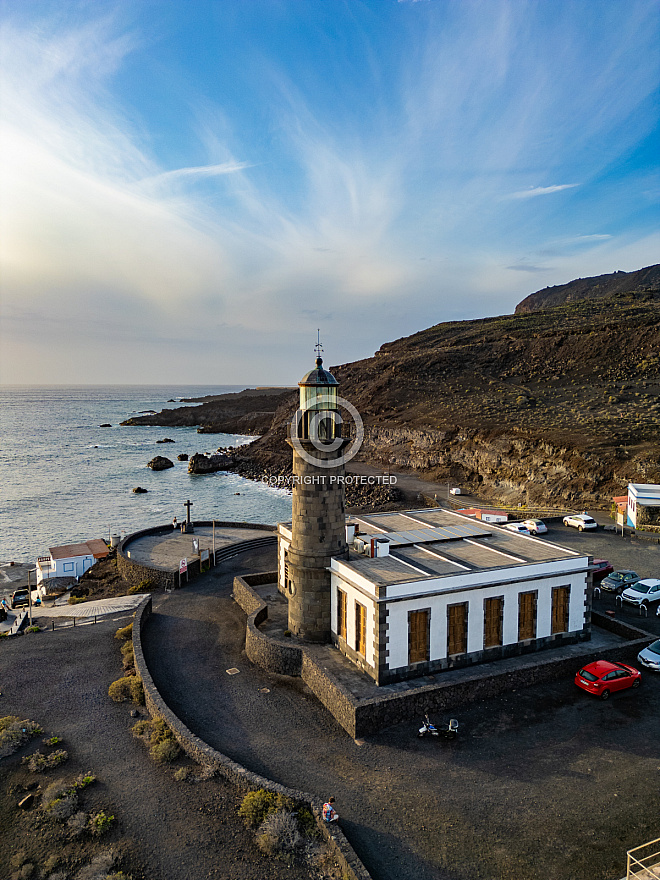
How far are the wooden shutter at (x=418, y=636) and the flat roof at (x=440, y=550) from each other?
1251 millimetres

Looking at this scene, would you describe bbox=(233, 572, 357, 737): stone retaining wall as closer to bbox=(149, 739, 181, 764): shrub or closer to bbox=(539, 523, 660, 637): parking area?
bbox=(149, 739, 181, 764): shrub

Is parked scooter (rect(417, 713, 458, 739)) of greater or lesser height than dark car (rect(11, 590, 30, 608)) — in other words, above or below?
above

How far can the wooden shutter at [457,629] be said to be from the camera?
1741cm

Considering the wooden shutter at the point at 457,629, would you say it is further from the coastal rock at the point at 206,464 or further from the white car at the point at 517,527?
the coastal rock at the point at 206,464

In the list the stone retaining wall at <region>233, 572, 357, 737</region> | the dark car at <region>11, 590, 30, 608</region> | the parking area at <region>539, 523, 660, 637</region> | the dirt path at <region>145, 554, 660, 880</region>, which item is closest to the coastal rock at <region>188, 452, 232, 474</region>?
the dark car at <region>11, 590, 30, 608</region>

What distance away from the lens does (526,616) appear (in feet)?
61.3

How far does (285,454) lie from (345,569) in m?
70.4

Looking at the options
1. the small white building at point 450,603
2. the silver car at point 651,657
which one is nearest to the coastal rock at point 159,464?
the small white building at point 450,603

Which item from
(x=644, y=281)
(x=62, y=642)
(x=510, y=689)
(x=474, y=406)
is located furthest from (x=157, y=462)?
(x=644, y=281)

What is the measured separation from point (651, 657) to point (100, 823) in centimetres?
1845

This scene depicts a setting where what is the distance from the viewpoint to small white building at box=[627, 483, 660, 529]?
114 feet

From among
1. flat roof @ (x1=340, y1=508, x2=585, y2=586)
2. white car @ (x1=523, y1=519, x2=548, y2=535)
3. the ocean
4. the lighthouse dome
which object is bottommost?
the ocean

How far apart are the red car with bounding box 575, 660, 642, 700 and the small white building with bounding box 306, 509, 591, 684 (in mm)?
1848

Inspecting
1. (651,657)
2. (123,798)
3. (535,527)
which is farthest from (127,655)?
(535,527)
